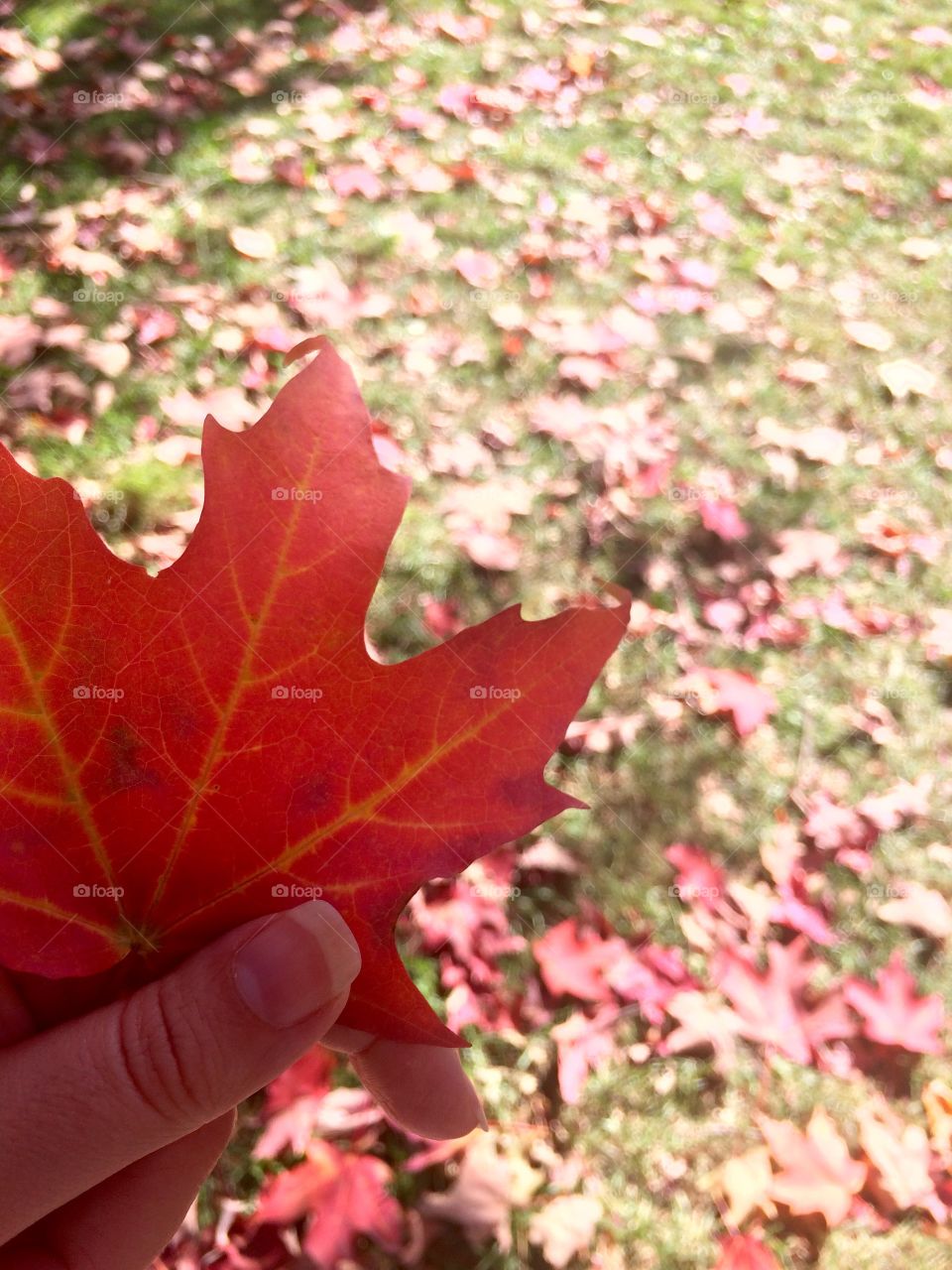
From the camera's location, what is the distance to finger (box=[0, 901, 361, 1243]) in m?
0.88

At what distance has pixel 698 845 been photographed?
8.28 feet

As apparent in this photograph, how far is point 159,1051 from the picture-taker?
0.93 m

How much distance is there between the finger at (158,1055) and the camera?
2.89 feet

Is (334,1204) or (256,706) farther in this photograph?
(334,1204)

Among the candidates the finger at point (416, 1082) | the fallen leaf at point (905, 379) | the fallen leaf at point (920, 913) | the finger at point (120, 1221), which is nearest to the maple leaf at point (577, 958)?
the fallen leaf at point (920, 913)

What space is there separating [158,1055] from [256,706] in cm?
37

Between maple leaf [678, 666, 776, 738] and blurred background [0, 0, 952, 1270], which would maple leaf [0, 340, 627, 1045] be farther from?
maple leaf [678, 666, 776, 738]

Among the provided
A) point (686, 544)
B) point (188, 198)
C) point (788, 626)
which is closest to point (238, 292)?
point (188, 198)

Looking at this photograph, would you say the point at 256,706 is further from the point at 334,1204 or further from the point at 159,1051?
the point at 334,1204

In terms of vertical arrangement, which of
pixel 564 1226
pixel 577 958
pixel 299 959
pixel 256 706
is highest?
pixel 256 706

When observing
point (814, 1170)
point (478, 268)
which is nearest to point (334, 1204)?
point (814, 1170)

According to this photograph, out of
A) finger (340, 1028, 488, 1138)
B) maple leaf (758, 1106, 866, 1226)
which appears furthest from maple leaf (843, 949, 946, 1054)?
finger (340, 1028, 488, 1138)

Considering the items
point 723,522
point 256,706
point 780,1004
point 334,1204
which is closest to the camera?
point 256,706

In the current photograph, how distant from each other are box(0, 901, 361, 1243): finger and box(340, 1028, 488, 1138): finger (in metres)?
0.38
